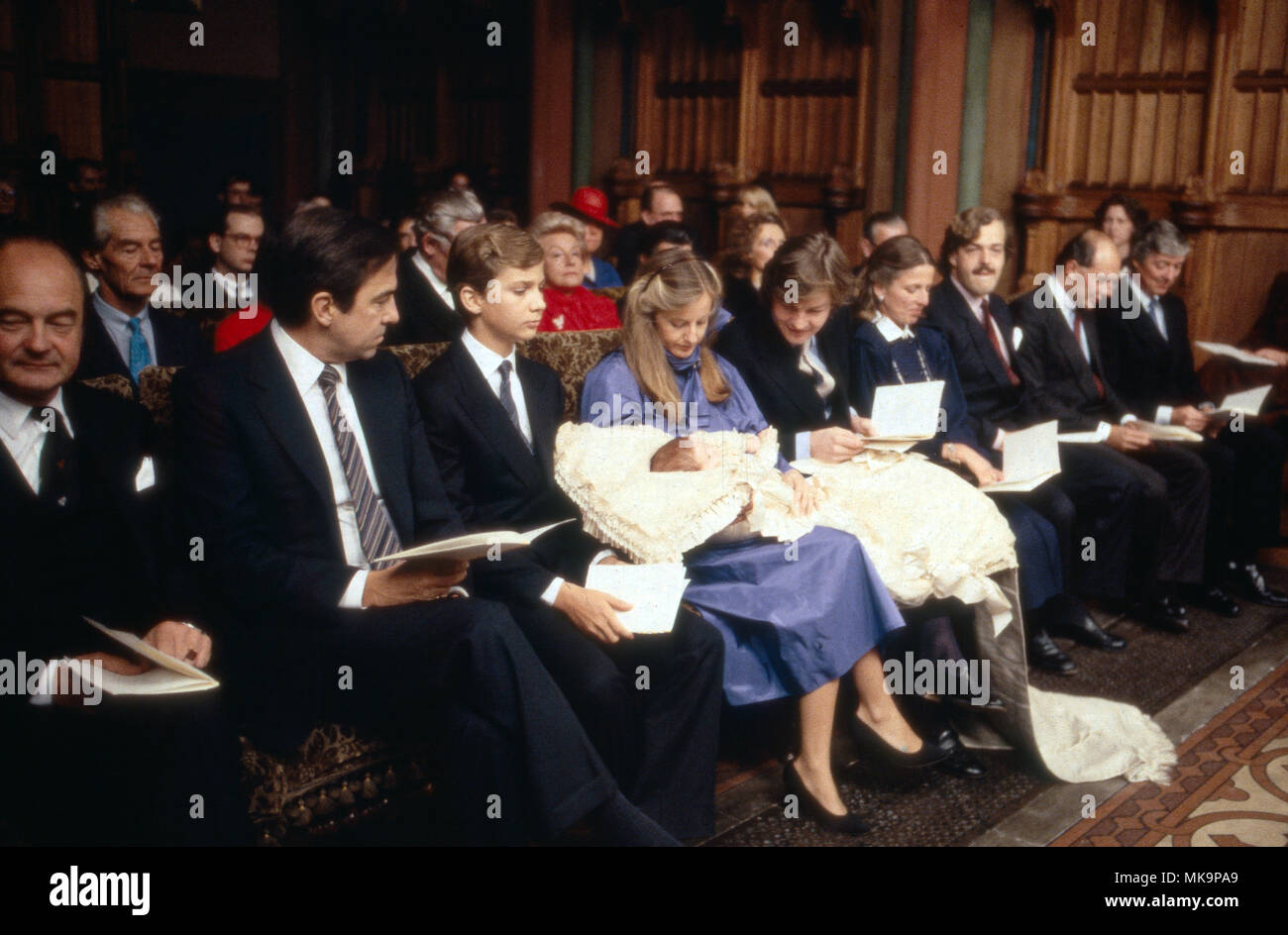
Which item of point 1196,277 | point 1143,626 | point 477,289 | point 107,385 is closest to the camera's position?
point 107,385

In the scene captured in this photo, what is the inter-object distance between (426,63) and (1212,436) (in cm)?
705

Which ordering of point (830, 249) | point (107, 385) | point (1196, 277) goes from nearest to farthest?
point (107, 385) → point (830, 249) → point (1196, 277)

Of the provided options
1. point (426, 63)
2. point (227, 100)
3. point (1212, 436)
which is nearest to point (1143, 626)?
point (1212, 436)

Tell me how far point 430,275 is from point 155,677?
8.90 ft

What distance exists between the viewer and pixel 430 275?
14.4ft

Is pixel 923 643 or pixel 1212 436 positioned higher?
pixel 1212 436

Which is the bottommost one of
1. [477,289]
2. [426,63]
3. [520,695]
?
[520,695]

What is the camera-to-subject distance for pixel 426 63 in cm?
941

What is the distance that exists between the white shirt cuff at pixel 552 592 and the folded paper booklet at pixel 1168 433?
2.66 meters

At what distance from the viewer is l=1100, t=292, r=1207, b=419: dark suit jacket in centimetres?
462

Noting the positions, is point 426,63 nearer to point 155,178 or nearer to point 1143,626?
point 155,178

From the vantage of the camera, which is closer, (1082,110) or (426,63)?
(1082,110)

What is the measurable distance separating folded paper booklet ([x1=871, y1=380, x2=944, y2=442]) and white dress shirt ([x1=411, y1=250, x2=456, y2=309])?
175 centimetres

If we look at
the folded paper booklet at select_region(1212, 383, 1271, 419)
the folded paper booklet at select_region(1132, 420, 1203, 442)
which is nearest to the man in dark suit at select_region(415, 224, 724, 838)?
the folded paper booklet at select_region(1132, 420, 1203, 442)
